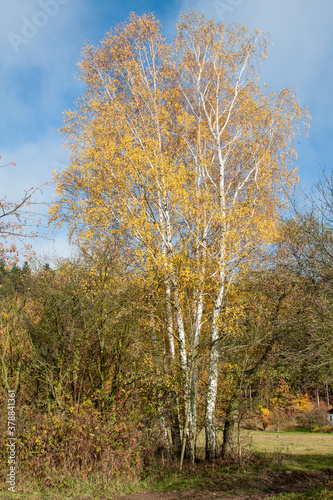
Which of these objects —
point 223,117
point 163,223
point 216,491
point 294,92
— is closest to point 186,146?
point 223,117

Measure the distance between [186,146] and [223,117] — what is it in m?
1.68

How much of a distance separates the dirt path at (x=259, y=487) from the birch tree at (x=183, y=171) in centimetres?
134

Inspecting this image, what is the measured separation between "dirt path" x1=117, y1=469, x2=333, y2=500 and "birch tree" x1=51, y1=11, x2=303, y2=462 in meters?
1.34

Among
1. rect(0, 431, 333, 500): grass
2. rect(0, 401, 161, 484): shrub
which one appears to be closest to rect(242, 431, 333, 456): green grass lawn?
rect(0, 431, 333, 500): grass

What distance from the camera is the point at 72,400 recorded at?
7.11 metres

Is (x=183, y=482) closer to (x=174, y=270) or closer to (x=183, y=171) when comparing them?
(x=174, y=270)

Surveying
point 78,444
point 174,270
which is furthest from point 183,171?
point 78,444

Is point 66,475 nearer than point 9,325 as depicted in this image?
Yes

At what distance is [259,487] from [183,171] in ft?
22.4

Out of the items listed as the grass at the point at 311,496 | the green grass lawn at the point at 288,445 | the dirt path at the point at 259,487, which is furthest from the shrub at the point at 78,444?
the green grass lawn at the point at 288,445

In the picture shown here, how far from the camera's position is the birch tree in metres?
8.77

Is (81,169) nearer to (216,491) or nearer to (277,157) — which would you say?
(277,157)

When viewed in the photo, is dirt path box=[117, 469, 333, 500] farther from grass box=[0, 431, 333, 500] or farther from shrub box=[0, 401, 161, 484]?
shrub box=[0, 401, 161, 484]

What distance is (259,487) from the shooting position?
6590mm
